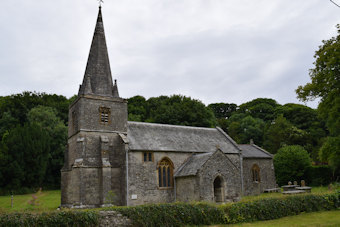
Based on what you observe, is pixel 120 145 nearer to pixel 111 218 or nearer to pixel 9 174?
pixel 111 218

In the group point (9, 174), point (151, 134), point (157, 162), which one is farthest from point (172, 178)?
point (9, 174)

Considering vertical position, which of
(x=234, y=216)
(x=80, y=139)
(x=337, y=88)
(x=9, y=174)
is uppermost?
(x=337, y=88)

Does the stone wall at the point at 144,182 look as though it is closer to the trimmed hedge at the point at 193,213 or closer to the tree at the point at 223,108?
the trimmed hedge at the point at 193,213

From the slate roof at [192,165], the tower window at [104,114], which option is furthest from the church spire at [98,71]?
the slate roof at [192,165]

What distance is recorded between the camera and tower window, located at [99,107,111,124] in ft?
80.4

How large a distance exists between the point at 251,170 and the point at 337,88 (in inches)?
475

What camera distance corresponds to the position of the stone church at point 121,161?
73.4 feet

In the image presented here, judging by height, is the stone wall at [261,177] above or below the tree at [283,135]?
below

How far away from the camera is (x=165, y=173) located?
2533 centimetres

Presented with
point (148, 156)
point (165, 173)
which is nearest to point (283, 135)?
point (165, 173)

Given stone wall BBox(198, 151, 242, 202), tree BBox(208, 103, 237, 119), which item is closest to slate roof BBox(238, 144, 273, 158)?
stone wall BBox(198, 151, 242, 202)

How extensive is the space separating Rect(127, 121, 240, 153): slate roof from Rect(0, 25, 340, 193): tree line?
9.32m

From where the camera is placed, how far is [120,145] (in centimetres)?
2414

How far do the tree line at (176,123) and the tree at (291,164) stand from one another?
394 millimetres
